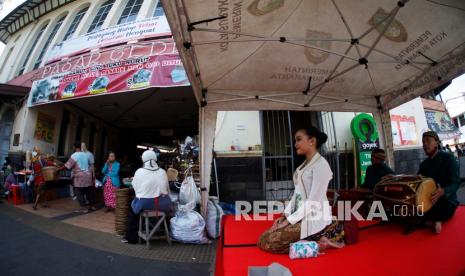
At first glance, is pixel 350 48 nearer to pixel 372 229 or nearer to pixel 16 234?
pixel 372 229

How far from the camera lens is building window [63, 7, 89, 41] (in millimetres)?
11585

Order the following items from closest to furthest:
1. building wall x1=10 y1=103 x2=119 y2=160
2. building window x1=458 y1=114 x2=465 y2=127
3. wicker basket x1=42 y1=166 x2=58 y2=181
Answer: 1. wicker basket x1=42 y1=166 x2=58 y2=181
2. building wall x1=10 y1=103 x2=119 y2=160
3. building window x1=458 y1=114 x2=465 y2=127

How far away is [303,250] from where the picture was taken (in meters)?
2.11

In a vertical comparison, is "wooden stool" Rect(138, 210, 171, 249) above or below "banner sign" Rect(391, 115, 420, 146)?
below

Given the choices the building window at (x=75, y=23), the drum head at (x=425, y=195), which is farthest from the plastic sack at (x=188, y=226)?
the building window at (x=75, y=23)

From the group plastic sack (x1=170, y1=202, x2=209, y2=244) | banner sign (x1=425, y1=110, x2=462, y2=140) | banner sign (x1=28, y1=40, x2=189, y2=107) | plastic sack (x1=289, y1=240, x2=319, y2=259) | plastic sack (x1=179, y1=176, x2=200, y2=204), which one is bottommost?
plastic sack (x1=170, y1=202, x2=209, y2=244)

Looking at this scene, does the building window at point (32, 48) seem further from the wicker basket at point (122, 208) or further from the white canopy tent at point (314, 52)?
the white canopy tent at point (314, 52)

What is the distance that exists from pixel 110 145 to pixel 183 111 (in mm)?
5293

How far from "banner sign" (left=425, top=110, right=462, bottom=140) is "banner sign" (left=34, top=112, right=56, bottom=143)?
14.7 m

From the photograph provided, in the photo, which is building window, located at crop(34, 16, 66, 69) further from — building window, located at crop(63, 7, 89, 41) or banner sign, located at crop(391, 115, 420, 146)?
banner sign, located at crop(391, 115, 420, 146)

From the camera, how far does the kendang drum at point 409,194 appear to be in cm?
254

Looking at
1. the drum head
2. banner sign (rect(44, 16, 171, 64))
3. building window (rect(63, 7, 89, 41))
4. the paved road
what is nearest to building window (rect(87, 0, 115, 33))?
building window (rect(63, 7, 89, 41))

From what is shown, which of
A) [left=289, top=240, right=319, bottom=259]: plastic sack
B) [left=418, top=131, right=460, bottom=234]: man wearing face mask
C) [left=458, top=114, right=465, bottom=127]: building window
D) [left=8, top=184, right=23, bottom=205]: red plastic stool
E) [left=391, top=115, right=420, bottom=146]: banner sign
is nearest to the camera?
[left=289, top=240, right=319, bottom=259]: plastic sack

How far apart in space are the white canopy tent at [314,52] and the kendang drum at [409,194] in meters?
1.61
